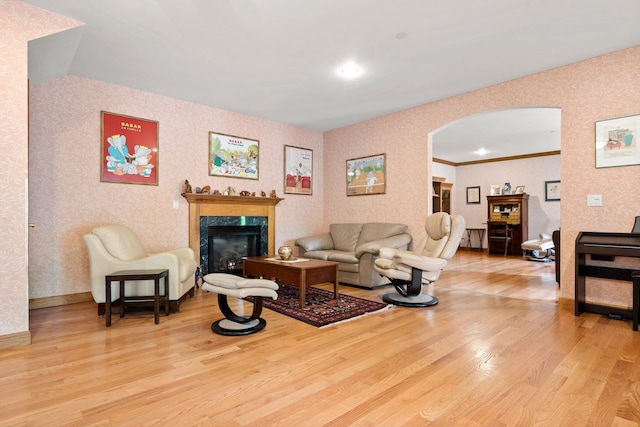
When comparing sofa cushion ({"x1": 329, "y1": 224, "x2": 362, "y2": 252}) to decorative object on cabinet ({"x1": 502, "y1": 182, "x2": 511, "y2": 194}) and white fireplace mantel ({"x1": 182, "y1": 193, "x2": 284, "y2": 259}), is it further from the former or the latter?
decorative object on cabinet ({"x1": 502, "y1": 182, "x2": 511, "y2": 194})

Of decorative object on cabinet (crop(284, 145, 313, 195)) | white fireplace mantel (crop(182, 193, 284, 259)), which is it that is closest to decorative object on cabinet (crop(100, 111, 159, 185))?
white fireplace mantel (crop(182, 193, 284, 259))

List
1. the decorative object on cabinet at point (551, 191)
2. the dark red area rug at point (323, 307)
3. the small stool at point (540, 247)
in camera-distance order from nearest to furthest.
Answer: the dark red area rug at point (323, 307) → the small stool at point (540, 247) → the decorative object on cabinet at point (551, 191)

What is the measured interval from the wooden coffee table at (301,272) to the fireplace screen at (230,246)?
1.22m

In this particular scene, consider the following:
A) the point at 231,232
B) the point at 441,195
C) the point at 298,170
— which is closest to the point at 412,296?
the point at 231,232

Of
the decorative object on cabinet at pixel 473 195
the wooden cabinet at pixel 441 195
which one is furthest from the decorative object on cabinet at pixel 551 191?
the wooden cabinet at pixel 441 195

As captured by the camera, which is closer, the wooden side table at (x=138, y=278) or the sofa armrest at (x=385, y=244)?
the wooden side table at (x=138, y=278)

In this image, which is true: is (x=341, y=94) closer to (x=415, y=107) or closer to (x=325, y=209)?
(x=415, y=107)

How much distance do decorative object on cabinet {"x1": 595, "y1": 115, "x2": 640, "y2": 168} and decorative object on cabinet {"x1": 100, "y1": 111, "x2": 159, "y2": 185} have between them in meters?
5.24

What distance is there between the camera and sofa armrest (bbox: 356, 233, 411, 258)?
4453mm

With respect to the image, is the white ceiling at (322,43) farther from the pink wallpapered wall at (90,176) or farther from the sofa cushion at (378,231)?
the sofa cushion at (378,231)

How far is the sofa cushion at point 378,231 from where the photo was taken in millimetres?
5176

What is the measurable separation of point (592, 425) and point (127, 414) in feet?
7.30

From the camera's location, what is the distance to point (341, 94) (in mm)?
4617

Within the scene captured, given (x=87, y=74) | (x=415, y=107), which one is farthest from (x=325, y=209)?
(x=87, y=74)
